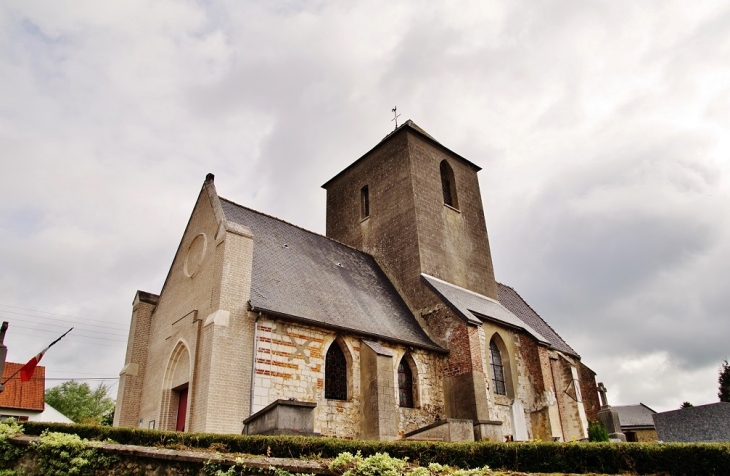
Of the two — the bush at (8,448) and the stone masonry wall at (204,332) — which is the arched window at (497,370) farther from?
the bush at (8,448)

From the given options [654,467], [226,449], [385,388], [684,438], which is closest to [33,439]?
[226,449]

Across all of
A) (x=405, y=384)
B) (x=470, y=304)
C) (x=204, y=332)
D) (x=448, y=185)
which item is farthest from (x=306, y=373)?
(x=448, y=185)

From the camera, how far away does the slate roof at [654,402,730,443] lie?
61.2ft

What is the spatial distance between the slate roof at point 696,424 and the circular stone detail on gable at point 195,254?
17901 mm

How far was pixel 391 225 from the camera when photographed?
2264 centimetres

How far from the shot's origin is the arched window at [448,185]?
24.4 m

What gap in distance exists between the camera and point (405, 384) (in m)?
16.9

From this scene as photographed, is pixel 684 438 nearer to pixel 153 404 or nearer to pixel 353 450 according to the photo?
pixel 353 450

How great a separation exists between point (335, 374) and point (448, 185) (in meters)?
12.7

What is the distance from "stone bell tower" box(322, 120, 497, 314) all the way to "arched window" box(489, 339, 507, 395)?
310 cm

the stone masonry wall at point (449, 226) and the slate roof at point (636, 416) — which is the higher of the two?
the stone masonry wall at point (449, 226)

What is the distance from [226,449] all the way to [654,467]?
6504 mm

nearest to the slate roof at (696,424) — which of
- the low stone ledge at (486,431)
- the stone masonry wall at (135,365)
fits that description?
the low stone ledge at (486,431)

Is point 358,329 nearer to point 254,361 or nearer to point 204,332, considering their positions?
point 254,361
